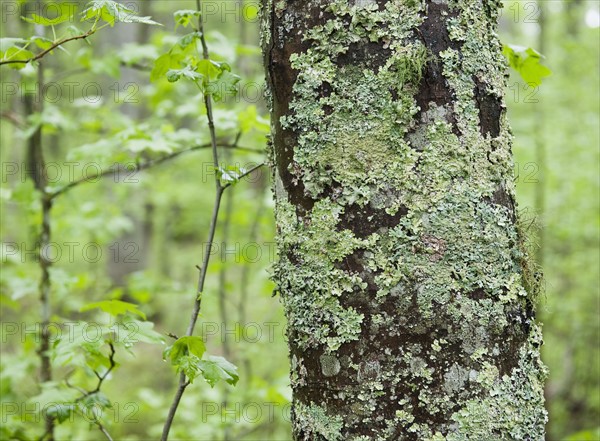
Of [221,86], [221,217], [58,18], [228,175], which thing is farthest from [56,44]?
[221,217]

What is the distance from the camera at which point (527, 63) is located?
1.77m

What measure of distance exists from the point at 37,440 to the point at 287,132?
1728 millimetres

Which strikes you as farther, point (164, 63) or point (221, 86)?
point (164, 63)

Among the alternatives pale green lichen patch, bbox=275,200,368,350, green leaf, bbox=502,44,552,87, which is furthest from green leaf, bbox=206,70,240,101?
green leaf, bbox=502,44,552,87

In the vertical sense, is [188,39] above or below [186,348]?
above

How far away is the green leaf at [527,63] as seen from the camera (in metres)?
1.74

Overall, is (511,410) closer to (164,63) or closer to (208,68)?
(208,68)

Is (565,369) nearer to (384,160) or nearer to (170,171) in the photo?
(170,171)

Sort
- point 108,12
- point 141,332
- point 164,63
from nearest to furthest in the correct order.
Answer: point 108,12
point 141,332
point 164,63

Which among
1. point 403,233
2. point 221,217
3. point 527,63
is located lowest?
point 403,233

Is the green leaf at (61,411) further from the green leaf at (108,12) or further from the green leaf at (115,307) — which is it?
the green leaf at (108,12)

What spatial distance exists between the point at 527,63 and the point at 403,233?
1006 millimetres

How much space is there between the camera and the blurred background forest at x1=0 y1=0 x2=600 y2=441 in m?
3.09

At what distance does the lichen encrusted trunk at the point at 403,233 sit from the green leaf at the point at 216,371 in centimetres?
32
